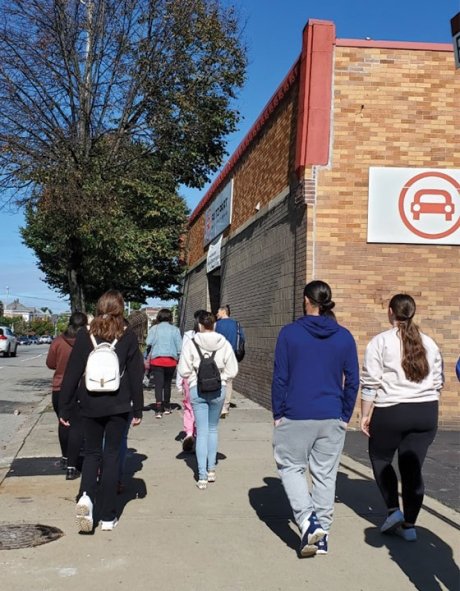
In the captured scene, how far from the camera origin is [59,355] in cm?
734

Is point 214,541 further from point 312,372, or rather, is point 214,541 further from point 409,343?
point 409,343

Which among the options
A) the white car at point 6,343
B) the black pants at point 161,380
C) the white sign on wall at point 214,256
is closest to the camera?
the black pants at point 161,380

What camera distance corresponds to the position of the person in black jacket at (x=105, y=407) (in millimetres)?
5094

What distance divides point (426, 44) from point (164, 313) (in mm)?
5840

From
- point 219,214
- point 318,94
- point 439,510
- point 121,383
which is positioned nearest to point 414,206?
point 318,94

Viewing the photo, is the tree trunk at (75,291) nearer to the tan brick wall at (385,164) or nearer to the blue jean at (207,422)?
the tan brick wall at (385,164)

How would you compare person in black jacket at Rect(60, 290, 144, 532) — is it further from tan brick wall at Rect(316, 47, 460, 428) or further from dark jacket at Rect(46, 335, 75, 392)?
tan brick wall at Rect(316, 47, 460, 428)

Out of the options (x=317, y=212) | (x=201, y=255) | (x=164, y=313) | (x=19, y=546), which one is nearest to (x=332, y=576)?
(x=19, y=546)

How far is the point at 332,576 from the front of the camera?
13.9ft

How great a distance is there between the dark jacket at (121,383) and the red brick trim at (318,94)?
5700 mm

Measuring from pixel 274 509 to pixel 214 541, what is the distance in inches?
40.3

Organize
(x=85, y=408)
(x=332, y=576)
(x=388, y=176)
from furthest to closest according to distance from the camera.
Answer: (x=388, y=176), (x=85, y=408), (x=332, y=576)

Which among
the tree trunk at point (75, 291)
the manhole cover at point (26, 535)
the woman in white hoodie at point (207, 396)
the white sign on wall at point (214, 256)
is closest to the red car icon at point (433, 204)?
the woman in white hoodie at point (207, 396)

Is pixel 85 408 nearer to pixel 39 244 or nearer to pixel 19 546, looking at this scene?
pixel 19 546
